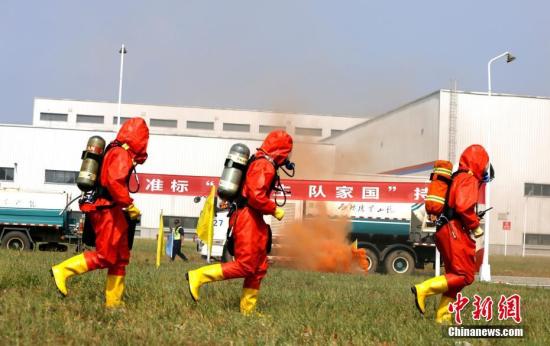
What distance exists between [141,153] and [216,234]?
17096 millimetres

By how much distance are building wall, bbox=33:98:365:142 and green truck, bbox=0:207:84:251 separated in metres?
50.8


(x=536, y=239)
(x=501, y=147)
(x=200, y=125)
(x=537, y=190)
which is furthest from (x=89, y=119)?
(x=536, y=239)

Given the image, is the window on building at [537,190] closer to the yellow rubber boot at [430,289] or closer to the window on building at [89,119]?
the yellow rubber boot at [430,289]

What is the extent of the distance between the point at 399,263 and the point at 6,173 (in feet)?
122

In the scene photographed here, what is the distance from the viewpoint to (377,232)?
906 inches

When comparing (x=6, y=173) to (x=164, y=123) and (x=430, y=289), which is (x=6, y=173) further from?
(x=430, y=289)

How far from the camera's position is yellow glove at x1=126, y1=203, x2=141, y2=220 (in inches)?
302

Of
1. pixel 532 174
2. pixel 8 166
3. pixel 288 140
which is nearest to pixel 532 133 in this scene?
pixel 532 174

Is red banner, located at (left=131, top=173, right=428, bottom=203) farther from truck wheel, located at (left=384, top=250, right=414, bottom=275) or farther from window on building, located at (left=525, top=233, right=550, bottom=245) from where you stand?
window on building, located at (left=525, top=233, right=550, bottom=245)

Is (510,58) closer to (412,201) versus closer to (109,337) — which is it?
(412,201)

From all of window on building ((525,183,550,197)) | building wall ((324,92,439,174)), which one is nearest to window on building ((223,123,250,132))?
building wall ((324,92,439,174))

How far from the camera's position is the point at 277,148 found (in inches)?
311

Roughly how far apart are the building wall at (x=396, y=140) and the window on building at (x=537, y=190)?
8.20 m

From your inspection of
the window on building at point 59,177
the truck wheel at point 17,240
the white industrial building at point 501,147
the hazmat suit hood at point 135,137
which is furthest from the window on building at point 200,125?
the hazmat suit hood at point 135,137
